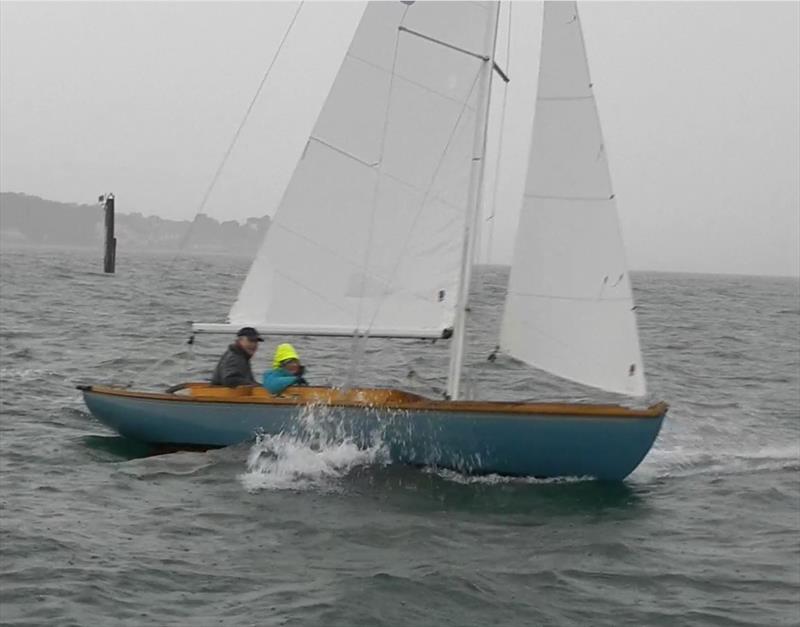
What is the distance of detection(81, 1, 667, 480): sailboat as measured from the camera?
10648mm

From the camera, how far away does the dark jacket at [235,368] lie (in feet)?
39.7

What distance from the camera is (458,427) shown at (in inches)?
422

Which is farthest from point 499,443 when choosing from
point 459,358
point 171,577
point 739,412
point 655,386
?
point 655,386

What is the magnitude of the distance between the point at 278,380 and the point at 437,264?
2084mm

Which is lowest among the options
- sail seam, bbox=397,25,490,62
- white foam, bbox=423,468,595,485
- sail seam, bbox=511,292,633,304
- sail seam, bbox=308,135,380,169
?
white foam, bbox=423,468,595,485

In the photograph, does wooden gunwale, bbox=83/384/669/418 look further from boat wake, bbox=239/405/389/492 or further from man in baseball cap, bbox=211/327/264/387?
man in baseball cap, bbox=211/327/264/387

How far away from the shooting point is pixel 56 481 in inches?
411

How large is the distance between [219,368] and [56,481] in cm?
241

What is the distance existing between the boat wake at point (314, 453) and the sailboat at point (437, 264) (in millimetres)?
101

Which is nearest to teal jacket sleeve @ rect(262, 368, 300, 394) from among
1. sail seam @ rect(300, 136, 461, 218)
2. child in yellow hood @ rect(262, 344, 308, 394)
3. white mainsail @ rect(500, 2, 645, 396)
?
child in yellow hood @ rect(262, 344, 308, 394)

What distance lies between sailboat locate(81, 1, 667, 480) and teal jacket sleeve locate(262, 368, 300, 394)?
10cm

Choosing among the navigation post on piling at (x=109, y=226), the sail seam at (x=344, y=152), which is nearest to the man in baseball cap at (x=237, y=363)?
the sail seam at (x=344, y=152)

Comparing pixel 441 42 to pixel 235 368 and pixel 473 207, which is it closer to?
pixel 473 207

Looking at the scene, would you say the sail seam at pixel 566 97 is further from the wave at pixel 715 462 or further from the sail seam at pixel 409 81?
the wave at pixel 715 462
